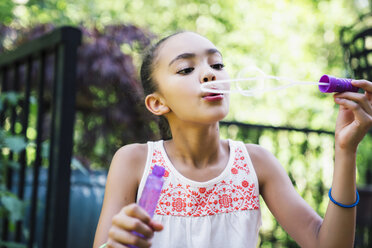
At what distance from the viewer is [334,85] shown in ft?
3.44

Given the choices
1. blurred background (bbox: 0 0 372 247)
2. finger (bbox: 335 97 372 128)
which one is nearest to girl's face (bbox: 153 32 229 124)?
blurred background (bbox: 0 0 372 247)

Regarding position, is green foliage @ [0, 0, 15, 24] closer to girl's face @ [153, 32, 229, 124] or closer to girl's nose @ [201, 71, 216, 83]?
girl's face @ [153, 32, 229, 124]

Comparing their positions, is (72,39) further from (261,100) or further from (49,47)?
(261,100)

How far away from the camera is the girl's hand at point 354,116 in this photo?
1.06 metres

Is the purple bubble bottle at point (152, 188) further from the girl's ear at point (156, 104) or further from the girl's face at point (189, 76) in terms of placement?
the girl's ear at point (156, 104)

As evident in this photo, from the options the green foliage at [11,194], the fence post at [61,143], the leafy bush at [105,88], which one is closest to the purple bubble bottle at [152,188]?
the fence post at [61,143]

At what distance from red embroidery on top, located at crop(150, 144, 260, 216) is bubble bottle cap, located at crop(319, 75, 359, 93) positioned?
515mm

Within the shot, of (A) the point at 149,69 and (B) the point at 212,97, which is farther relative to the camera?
(A) the point at 149,69

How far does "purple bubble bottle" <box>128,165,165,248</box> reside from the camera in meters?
0.82

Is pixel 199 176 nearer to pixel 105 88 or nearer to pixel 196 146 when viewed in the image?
pixel 196 146

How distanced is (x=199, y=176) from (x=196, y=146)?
0.34 ft

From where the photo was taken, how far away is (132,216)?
83 cm

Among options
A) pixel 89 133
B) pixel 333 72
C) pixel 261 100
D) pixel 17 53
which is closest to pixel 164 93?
pixel 17 53

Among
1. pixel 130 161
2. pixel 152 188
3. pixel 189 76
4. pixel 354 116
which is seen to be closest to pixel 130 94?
pixel 130 161
